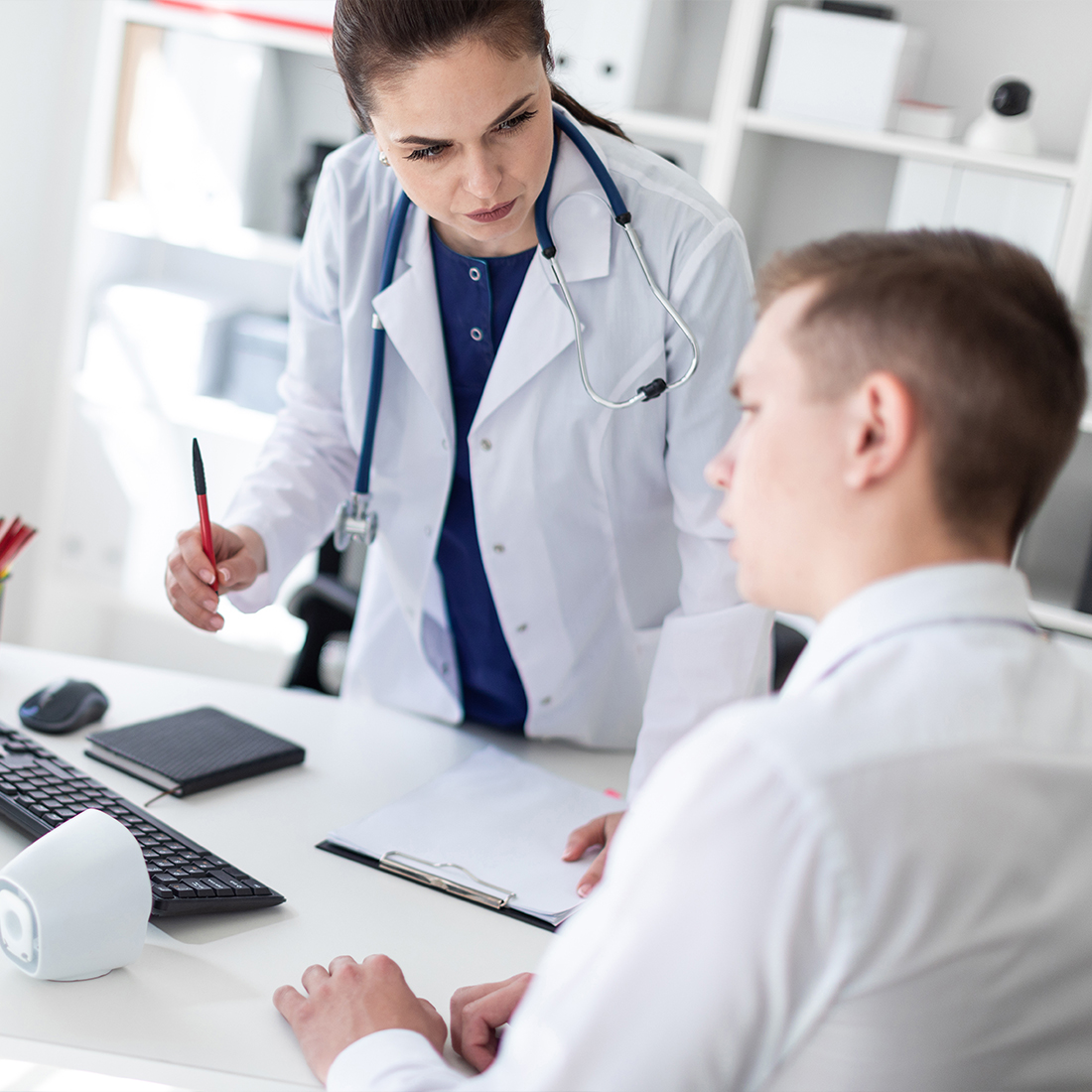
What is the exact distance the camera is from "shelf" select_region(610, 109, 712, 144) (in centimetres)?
223

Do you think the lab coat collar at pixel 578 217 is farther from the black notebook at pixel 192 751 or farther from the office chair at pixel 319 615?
the office chair at pixel 319 615

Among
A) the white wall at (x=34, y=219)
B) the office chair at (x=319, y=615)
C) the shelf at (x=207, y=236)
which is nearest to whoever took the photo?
the office chair at (x=319, y=615)

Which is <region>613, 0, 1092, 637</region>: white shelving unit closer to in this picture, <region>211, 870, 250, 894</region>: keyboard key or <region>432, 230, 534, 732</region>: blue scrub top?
<region>432, 230, 534, 732</region>: blue scrub top

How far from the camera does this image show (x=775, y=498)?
73cm

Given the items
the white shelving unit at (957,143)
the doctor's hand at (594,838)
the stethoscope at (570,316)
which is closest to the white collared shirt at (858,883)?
the doctor's hand at (594,838)

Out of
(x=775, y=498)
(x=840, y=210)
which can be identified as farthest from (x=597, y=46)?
(x=775, y=498)

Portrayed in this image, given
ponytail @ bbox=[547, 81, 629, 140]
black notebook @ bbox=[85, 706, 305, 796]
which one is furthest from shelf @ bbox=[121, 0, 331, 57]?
black notebook @ bbox=[85, 706, 305, 796]

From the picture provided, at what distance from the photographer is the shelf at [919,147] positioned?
2074 millimetres

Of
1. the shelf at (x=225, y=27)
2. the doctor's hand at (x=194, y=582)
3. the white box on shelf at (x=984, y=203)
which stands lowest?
the doctor's hand at (x=194, y=582)

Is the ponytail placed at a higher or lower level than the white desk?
higher

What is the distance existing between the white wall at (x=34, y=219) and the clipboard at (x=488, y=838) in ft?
6.21

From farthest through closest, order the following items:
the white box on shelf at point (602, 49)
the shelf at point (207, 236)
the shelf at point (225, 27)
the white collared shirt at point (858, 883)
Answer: the shelf at point (207, 236)
the shelf at point (225, 27)
the white box on shelf at point (602, 49)
the white collared shirt at point (858, 883)

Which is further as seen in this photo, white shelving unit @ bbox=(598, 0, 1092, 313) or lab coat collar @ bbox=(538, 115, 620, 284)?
white shelving unit @ bbox=(598, 0, 1092, 313)

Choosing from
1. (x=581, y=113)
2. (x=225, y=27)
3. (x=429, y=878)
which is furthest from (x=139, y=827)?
(x=225, y=27)
